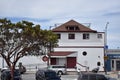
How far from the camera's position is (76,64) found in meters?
75.4

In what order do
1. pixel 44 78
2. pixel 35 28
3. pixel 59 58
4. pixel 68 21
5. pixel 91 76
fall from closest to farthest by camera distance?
pixel 91 76 < pixel 35 28 < pixel 44 78 < pixel 59 58 < pixel 68 21

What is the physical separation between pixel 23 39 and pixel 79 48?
140 ft

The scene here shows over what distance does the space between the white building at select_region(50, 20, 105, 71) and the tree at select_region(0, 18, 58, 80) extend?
38.6 meters

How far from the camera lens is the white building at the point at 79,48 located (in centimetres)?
7531

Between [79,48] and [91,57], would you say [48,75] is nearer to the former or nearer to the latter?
[91,57]

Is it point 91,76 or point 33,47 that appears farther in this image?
point 33,47

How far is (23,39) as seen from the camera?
3450 centimetres

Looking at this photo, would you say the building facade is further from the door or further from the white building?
the door

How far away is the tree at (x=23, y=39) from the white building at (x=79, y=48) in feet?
127

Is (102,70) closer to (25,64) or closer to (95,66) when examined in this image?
(95,66)

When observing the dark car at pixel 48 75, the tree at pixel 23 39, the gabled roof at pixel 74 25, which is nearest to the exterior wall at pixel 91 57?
the gabled roof at pixel 74 25

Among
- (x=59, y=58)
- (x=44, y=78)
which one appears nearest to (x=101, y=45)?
(x=59, y=58)

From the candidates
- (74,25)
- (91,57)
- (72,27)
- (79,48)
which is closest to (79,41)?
(79,48)

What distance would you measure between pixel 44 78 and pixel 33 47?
18.3ft
